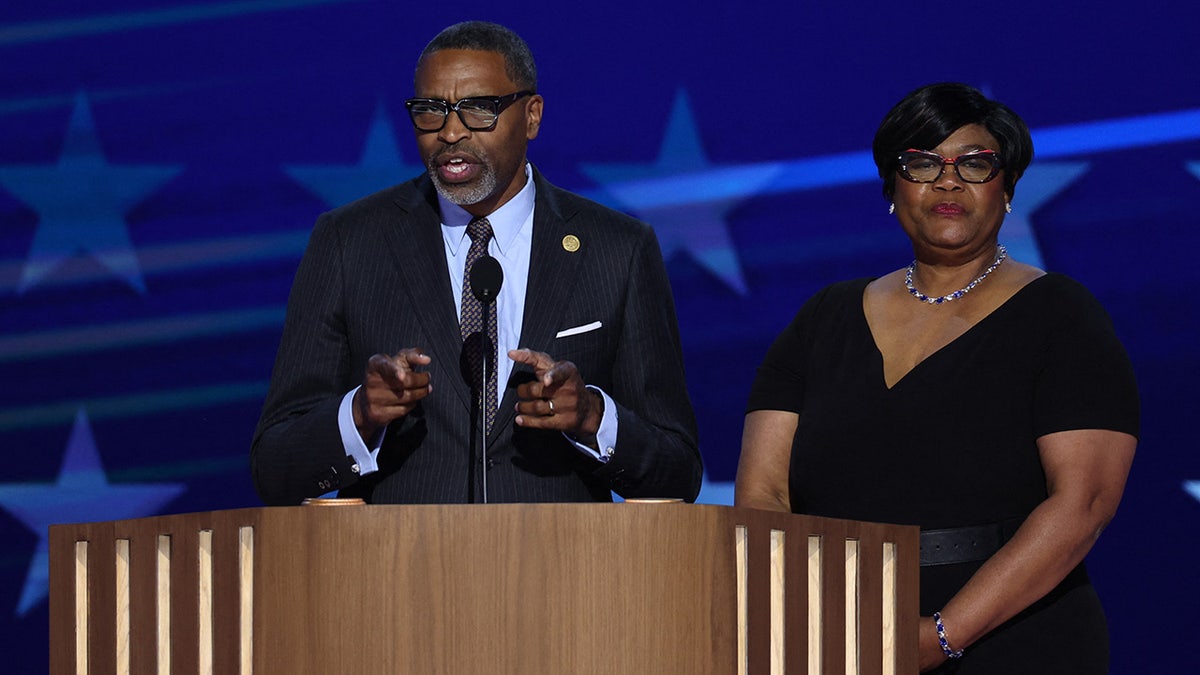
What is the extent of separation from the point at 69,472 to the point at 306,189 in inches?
35.9

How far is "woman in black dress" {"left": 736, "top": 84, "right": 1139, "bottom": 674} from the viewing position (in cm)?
225

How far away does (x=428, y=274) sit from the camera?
8.50 ft

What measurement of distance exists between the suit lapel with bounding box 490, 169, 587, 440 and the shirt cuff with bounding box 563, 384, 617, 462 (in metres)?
0.19

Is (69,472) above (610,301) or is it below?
below

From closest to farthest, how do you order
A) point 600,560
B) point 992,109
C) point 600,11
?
point 600,560
point 992,109
point 600,11

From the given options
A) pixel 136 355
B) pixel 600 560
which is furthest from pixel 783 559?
pixel 136 355

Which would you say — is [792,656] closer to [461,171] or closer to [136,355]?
[461,171]

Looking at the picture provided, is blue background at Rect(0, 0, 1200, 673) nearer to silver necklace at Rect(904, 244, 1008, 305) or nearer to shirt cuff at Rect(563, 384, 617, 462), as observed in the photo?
silver necklace at Rect(904, 244, 1008, 305)

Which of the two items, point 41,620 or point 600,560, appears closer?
point 600,560

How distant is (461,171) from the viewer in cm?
255

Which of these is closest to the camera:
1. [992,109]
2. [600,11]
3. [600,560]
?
[600,560]

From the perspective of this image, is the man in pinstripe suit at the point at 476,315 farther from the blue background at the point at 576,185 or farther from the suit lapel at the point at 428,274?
the blue background at the point at 576,185

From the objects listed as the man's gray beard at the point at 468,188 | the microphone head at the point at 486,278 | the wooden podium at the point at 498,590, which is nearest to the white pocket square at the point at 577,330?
the man's gray beard at the point at 468,188

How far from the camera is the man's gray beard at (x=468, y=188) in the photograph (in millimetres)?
2566
